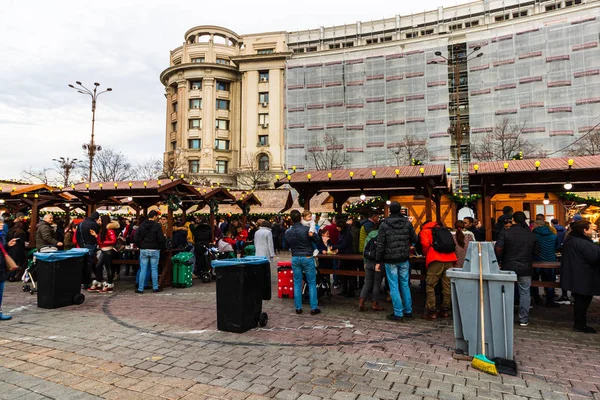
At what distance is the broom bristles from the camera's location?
13.4ft

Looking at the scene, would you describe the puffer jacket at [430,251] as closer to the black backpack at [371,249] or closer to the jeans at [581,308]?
the black backpack at [371,249]

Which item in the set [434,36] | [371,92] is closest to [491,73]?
[434,36]

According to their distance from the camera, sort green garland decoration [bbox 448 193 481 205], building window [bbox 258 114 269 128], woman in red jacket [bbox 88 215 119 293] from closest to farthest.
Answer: woman in red jacket [bbox 88 215 119 293], green garland decoration [bbox 448 193 481 205], building window [bbox 258 114 269 128]

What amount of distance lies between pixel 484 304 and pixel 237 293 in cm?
335

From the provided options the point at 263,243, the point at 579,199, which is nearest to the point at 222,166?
the point at 579,199

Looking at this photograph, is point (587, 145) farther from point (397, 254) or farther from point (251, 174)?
point (397, 254)

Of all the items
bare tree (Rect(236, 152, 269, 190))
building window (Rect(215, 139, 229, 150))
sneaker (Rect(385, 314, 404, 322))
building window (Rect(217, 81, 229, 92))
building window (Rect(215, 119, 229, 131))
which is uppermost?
building window (Rect(217, 81, 229, 92))

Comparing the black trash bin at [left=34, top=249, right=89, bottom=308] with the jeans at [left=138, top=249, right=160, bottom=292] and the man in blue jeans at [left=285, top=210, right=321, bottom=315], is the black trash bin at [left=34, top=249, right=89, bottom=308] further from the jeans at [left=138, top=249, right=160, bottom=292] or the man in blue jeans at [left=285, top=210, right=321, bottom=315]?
the man in blue jeans at [left=285, top=210, right=321, bottom=315]

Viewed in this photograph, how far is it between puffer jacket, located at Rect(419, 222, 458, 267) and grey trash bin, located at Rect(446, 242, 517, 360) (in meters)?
1.93

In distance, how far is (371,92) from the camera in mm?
43156

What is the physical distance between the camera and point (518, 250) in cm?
614

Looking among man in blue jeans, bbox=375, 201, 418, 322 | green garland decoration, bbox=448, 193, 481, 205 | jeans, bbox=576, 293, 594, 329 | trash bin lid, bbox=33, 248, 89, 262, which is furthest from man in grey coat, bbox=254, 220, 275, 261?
green garland decoration, bbox=448, 193, 481, 205

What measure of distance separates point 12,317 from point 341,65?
141ft

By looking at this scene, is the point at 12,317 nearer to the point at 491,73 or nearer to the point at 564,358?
the point at 564,358
